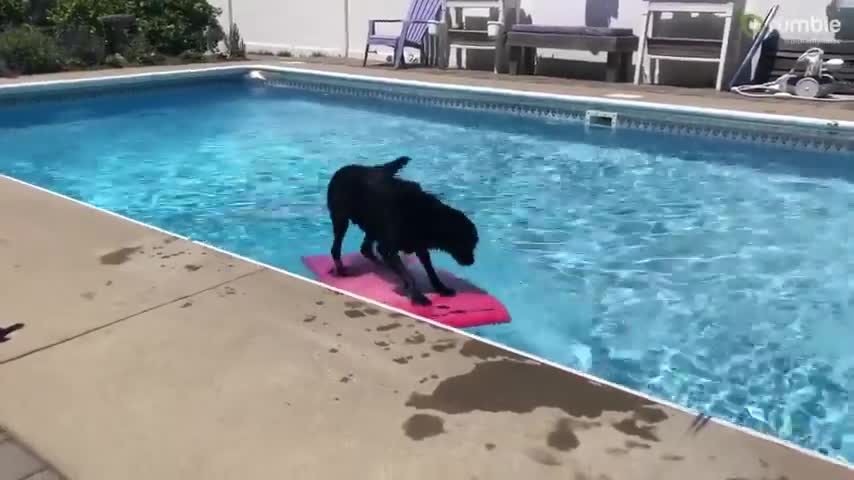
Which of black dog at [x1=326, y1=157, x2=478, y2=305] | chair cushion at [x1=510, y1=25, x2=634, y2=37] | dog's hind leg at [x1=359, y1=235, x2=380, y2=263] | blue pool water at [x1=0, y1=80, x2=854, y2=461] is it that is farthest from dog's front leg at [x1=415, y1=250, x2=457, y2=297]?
chair cushion at [x1=510, y1=25, x2=634, y2=37]

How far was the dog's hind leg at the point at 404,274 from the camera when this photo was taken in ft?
10.7

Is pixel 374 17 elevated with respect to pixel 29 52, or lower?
elevated

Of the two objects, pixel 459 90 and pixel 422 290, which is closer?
pixel 422 290

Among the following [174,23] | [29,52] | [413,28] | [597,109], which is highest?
[174,23]

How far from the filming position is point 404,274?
3.33 m

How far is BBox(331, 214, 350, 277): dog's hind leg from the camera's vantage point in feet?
11.7

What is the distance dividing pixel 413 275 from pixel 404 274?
449mm

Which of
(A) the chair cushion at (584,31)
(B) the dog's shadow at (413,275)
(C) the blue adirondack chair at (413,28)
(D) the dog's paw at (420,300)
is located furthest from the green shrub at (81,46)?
(D) the dog's paw at (420,300)

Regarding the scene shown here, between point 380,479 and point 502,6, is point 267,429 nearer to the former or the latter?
point 380,479

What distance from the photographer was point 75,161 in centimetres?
713

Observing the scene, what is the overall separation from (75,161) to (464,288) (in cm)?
500

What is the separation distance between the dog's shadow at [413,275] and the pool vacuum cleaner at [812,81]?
221 inches

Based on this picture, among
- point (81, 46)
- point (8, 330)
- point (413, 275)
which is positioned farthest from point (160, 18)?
point (8, 330)

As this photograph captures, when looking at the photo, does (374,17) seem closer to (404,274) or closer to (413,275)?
(413,275)
